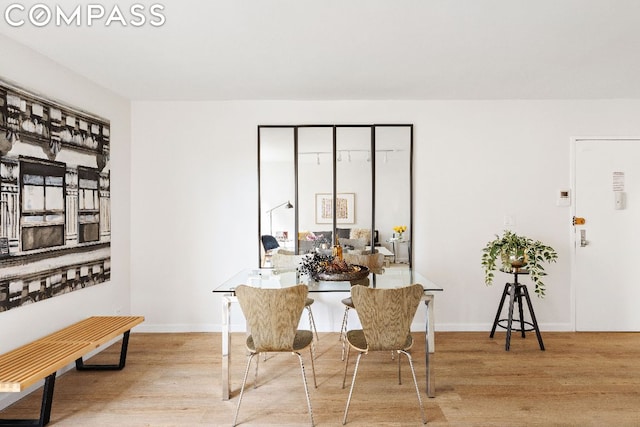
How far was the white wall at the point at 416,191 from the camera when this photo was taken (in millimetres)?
4035

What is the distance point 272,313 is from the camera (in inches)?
89.7

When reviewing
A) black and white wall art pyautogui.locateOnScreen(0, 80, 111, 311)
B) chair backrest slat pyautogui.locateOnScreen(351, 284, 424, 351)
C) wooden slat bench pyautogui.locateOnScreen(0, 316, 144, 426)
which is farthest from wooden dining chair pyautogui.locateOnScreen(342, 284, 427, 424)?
black and white wall art pyautogui.locateOnScreen(0, 80, 111, 311)

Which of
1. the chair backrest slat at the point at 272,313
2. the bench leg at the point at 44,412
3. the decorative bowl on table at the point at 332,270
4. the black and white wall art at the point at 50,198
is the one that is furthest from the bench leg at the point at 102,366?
the decorative bowl on table at the point at 332,270

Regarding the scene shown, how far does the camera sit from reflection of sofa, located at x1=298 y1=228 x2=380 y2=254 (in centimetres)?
407

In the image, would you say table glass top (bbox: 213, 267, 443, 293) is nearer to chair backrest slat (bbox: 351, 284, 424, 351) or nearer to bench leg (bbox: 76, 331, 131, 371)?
chair backrest slat (bbox: 351, 284, 424, 351)

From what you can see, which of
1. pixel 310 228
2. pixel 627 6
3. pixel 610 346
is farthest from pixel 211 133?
pixel 610 346

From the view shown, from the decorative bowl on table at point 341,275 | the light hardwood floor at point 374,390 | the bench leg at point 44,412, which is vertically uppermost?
the decorative bowl on table at point 341,275

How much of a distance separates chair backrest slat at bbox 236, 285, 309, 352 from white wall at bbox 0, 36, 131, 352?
1604 mm

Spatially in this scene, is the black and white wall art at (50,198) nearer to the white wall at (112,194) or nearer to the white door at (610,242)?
the white wall at (112,194)

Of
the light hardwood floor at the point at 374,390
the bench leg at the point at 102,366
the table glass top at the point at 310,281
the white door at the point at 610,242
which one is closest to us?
the light hardwood floor at the point at 374,390

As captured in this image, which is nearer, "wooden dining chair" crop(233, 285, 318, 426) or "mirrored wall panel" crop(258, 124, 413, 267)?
"wooden dining chair" crop(233, 285, 318, 426)

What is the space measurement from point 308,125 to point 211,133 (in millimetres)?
1032

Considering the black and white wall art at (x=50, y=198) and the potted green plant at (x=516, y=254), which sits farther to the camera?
the potted green plant at (x=516, y=254)

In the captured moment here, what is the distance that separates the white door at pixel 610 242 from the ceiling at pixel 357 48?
67cm
